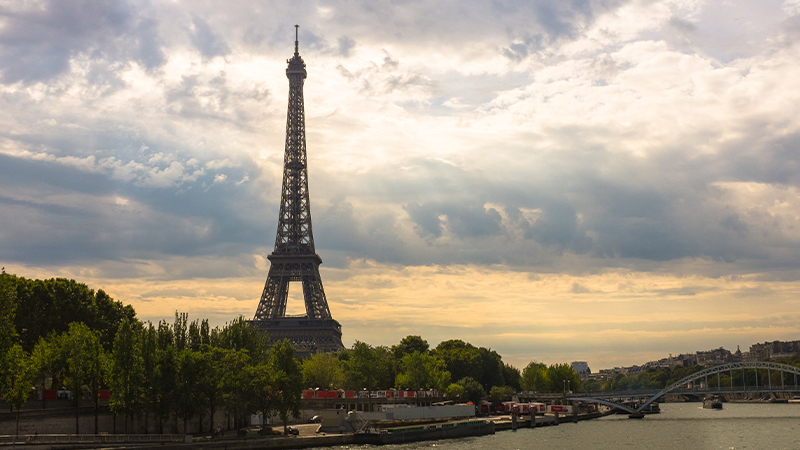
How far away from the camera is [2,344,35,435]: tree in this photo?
60.0 m

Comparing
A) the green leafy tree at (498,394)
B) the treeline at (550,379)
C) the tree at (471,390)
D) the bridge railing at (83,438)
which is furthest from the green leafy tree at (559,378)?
the bridge railing at (83,438)

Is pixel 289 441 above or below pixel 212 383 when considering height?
below

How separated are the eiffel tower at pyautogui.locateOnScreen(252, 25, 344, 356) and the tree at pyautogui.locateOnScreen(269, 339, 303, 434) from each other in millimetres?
64812

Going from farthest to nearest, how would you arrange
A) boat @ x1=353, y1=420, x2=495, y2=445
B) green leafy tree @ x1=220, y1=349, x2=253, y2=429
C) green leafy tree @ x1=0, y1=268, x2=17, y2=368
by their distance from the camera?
1. boat @ x1=353, y1=420, x2=495, y2=445
2. green leafy tree @ x1=220, y1=349, x2=253, y2=429
3. green leafy tree @ x1=0, y1=268, x2=17, y2=368

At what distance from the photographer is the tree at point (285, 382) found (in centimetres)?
7438

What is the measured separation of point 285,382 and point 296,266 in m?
76.5

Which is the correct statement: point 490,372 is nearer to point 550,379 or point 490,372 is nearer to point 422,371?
point 550,379

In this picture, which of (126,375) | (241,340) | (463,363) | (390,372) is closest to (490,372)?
(463,363)

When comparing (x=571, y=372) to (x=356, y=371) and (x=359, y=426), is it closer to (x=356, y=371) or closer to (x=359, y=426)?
(x=356, y=371)

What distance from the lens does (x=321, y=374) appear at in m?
114

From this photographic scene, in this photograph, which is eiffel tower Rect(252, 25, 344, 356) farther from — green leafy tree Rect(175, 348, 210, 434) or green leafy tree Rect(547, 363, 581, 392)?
green leafy tree Rect(175, 348, 210, 434)

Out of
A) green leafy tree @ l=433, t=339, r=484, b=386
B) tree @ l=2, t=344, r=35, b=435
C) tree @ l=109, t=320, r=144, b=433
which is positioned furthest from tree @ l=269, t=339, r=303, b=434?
green leafy tree @ l=433, t=339, r=484, b=386

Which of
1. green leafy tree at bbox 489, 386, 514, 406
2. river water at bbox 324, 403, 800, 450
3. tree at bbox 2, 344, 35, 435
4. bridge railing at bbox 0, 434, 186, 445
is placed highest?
Result: tree at bbox 2, 344, 35, 435

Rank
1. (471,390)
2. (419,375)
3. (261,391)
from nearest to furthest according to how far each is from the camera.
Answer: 1. (261,391)
2. (419,375)
3. (471,390)
